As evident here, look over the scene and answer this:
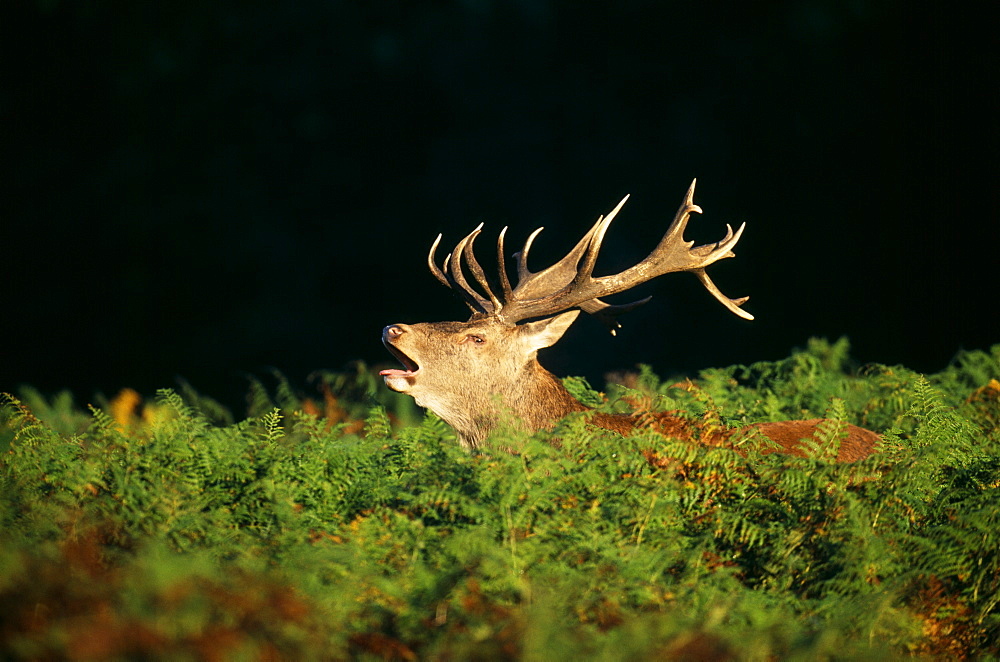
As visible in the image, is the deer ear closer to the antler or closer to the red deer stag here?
the red deer stag

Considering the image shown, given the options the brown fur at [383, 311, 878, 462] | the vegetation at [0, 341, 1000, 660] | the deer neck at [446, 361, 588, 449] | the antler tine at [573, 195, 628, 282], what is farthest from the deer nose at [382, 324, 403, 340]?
the vegetation at [0, 341, 1000, 660]

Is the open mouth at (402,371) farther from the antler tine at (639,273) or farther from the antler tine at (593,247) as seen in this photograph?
the antler tine at (593,247)

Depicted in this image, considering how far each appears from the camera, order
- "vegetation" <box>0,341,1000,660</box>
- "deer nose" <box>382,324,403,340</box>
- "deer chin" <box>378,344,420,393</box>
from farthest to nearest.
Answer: "deer nose" <box>382,324,403,340</box> → "deer chin" <box>378,344,420,393</box> → "vegetation" <box>0,341,1000,660</box>

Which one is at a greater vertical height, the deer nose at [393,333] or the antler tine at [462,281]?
the antler tine at [462,281]

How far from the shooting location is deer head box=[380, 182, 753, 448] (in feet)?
18.6

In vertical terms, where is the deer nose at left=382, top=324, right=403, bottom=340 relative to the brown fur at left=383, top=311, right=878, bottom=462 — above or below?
above

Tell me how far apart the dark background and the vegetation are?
670 centimetres

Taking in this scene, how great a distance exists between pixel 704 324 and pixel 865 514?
8077 mm

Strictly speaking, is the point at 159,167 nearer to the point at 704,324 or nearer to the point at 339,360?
the point at 339,360

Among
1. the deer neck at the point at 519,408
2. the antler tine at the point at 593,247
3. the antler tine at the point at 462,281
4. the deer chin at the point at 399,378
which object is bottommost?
the deer neck at the point at 519,408

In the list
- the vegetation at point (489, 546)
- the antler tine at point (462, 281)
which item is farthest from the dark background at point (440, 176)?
the vegetation at point (489, 546)

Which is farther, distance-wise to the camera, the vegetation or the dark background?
the dark background

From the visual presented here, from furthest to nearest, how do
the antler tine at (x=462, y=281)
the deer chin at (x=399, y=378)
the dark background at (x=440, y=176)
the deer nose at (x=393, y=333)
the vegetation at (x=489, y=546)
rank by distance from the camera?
the dark background at (x=440, y=176) → the antler tine at (x=462, y=281) → the deer nose at (x=393, y=333) → the deer chin at (x=399, y=378) → the vegetation at (x=489, y=546)

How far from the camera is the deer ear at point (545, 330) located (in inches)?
228
